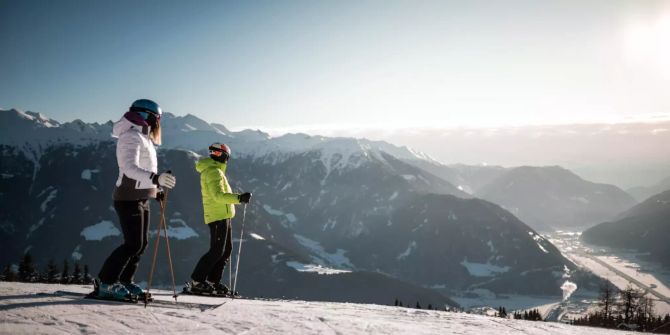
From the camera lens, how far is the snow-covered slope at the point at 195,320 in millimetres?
6035

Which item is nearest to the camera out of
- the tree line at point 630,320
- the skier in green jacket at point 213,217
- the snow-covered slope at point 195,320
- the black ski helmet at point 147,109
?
the snow-covered slope at point 195,320

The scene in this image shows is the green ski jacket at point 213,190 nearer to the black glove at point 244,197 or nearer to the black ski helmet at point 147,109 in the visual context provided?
the black glove at point 244,197

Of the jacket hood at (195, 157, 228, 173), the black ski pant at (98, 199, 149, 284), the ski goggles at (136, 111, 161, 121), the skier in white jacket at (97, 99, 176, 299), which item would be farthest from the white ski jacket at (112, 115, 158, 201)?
→ the jacket hood at (195, 157, 228, 173)

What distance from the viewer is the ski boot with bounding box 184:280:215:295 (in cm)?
1137

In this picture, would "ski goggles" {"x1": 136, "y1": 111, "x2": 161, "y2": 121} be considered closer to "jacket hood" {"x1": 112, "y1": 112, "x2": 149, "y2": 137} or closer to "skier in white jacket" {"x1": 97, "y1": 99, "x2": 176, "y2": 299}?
"skier in white jacket" {"x1": 97, "y1": 99, "x2": 176, "y2": 299}

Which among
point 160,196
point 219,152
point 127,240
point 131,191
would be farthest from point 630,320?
point 131,191

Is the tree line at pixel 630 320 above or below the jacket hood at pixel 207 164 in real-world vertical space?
below

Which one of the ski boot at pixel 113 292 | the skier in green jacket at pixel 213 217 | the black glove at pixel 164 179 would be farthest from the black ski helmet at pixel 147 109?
the ski boot at pixel 113 292

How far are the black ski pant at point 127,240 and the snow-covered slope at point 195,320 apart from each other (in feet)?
2.04

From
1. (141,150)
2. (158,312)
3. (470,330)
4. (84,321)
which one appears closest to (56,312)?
(84,321)

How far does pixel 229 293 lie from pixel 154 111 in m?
5.37

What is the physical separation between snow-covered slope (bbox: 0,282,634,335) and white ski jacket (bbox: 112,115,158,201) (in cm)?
203

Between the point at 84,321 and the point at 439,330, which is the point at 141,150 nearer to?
the point at 84,321

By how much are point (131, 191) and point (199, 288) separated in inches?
160
